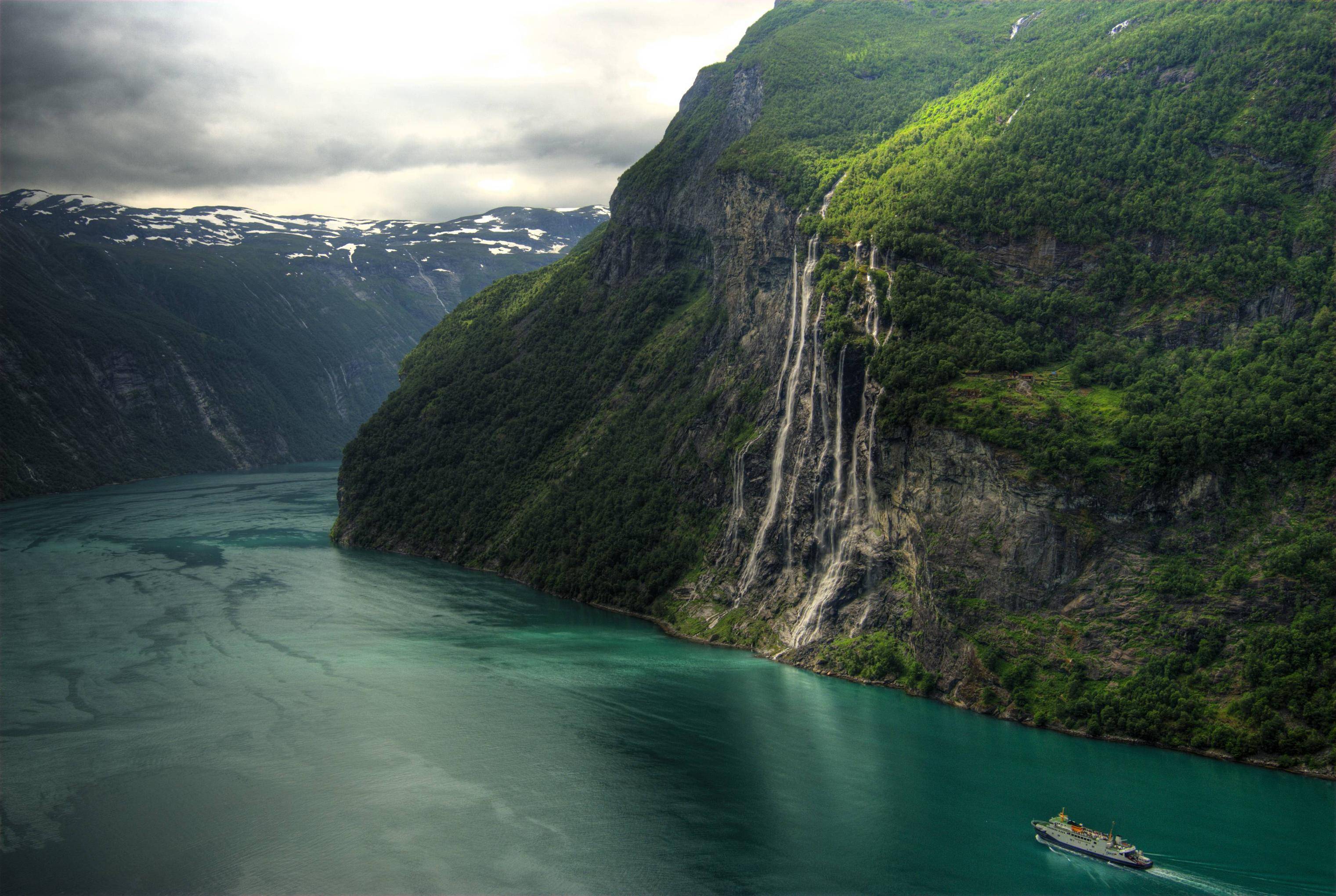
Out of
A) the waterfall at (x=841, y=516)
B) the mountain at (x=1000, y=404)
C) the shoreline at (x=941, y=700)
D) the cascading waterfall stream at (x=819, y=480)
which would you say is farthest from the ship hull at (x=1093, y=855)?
the waterfall at (x=841, y=516)

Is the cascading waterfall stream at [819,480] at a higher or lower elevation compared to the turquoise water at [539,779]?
higher

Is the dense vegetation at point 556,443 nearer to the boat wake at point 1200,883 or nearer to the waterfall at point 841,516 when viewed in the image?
the waterfall at point 841,516

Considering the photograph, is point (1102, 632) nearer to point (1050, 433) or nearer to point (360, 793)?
point (1050, 433)

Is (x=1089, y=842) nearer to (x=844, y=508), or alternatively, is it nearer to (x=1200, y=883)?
(x=1200, y=883)

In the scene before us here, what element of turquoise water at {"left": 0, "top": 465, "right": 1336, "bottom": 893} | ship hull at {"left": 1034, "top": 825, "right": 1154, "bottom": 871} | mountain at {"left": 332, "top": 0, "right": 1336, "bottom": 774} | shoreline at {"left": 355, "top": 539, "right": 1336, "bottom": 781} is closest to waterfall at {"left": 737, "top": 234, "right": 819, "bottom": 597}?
mountain at {"left": 332, "top": 0, "right": 1336, "bottom": 774}

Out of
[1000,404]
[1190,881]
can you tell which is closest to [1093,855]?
[1190,881]
